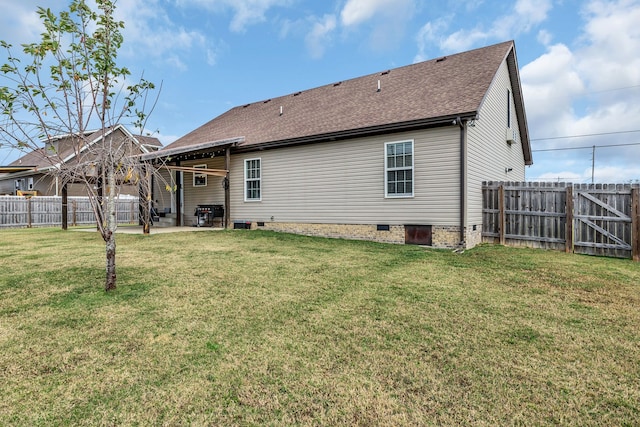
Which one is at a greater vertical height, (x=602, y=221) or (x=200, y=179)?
(x=200, y=179)

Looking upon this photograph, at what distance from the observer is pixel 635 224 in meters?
7.60

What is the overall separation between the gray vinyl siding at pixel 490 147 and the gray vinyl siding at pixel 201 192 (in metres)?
9.06

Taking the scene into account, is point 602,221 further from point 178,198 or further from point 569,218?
point 178,198

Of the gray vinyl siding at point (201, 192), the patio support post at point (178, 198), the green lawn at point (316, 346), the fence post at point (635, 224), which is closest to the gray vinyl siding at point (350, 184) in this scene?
the gray vinyl siding at point (201, 192)

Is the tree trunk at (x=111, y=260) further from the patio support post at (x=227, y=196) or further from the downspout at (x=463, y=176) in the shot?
the patio support post at (x=227, y=196)

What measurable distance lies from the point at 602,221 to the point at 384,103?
6714 mm

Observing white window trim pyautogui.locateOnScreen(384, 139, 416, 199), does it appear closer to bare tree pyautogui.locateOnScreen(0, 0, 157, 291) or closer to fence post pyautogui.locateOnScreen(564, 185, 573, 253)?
fence post pyautogui.locateOnScreen(564, 185, 573, 253)

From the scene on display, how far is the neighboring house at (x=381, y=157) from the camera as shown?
8.72 metres

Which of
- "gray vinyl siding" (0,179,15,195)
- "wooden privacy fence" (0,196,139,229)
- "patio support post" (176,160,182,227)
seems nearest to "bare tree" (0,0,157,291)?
"patio support post" (176,160,182,227)

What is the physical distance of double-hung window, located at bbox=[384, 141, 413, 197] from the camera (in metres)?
9.18

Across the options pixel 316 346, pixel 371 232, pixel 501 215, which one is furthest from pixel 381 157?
pixel 316 346

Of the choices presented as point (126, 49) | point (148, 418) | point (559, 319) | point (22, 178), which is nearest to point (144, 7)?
point (126, 49)

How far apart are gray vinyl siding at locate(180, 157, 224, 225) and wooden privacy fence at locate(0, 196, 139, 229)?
12.5ft

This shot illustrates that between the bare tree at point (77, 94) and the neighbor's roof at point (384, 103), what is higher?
the neighbor's roof at point (384, 103)
